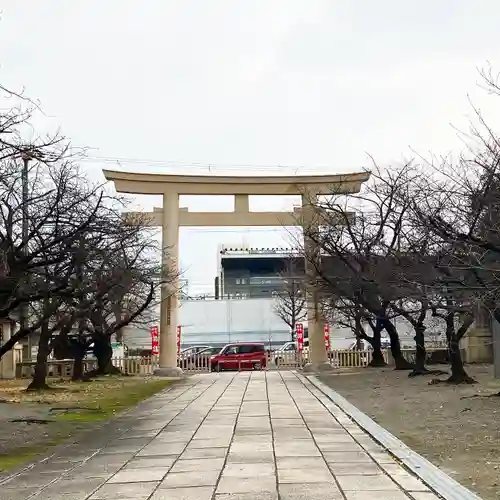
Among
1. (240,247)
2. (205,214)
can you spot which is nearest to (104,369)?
(205,214)

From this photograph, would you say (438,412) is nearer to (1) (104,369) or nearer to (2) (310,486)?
(2) (310,486)

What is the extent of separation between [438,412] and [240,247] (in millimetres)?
56739

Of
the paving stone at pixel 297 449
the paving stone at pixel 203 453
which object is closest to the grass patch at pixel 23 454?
the paving stone at pixel 203 453

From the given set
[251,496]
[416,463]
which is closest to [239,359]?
[416,463]

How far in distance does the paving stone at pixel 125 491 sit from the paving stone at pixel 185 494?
0.11 metres

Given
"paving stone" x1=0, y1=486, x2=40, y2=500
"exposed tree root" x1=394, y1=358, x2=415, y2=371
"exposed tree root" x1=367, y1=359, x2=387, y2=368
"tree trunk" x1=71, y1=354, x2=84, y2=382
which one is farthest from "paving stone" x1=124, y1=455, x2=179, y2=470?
"exposed tree root" x1=367, y1=359, x2=387, y2=368

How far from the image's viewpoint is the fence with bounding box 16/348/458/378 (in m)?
31.7

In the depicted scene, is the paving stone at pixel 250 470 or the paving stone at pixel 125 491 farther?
the paving stone at pixel 250 470

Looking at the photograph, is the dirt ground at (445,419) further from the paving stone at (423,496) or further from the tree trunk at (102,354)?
the tree trunk at (102,354)

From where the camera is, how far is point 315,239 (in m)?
24.8

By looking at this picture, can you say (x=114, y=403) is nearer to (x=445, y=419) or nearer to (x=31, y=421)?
(x=31, y=421)

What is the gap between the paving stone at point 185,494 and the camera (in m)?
6.81

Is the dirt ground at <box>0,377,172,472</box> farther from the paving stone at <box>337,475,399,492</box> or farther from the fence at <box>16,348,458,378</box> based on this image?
the fence at <box>16,348,458,378</box>

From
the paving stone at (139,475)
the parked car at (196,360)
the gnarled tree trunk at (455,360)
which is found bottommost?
the paving stone at (139,475)
